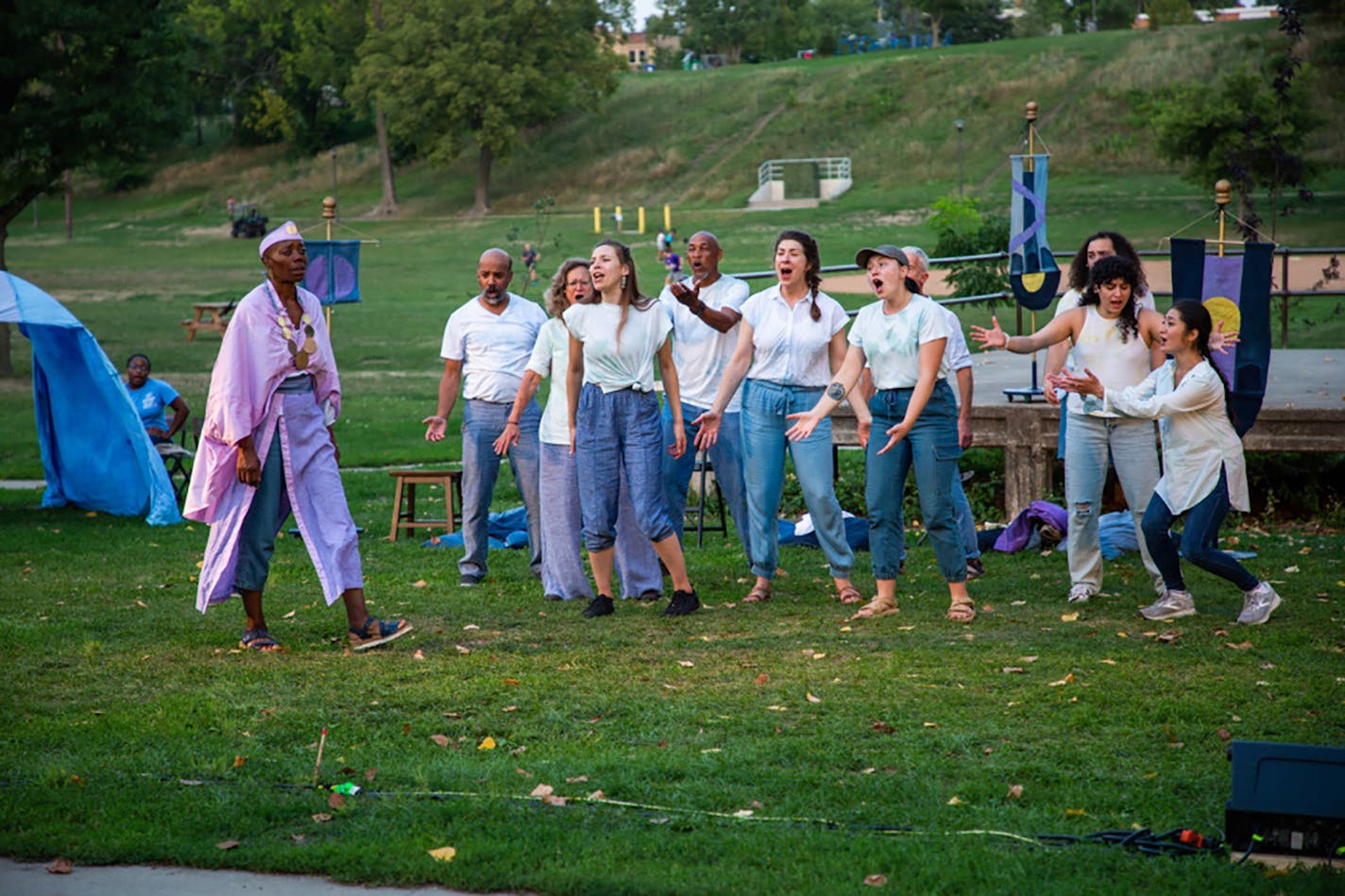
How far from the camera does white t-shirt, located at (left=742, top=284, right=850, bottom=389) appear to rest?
8.25 meters

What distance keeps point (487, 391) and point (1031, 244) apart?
4660mm

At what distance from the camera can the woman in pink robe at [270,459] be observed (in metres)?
7.10

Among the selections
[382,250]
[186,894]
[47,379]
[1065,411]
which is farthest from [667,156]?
[186,894]

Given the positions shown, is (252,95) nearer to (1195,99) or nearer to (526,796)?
(1195,99)

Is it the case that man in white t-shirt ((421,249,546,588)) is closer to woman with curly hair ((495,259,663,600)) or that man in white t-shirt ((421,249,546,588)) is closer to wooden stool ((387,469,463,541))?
woman with curly hair ((495,259,663,600))

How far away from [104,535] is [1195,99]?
106 ft

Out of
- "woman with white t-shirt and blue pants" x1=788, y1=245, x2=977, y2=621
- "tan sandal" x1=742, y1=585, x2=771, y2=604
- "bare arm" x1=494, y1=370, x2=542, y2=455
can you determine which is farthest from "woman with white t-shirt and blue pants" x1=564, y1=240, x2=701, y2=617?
"woman with white t-shirt and blue pants" x1=788, y1=245, x2=977, y2=621

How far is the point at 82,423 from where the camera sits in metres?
12.6

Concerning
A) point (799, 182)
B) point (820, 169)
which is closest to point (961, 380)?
point (799, 182)

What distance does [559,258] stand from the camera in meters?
42.3

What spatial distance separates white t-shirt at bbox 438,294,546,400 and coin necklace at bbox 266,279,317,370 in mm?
1760

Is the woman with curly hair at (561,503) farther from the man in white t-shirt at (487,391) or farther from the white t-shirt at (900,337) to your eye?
the white t-shirt at (900,337)

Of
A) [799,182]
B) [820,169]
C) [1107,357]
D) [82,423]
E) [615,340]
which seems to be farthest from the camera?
[820,169]

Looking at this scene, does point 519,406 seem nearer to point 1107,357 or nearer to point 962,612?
point 962,612
